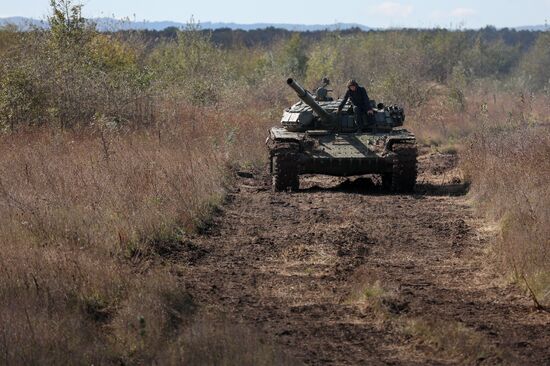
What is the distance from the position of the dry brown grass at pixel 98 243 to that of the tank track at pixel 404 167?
A: 2.85m

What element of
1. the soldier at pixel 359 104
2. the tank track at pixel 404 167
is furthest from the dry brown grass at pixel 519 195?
the soldier at pixel 359 104

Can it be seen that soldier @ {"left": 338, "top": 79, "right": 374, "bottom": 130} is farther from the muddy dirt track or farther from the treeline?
the treeline

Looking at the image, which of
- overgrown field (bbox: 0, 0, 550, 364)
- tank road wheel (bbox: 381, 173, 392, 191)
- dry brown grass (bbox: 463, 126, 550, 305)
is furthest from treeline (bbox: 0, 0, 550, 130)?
dry brown grass (bbox: 463, 126, 550, 305)

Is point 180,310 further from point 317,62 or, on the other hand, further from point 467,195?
point 317,62

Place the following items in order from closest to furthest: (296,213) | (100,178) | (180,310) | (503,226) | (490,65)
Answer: (180,310)
(503,226)
(100,178)
(296,213)
(490,65)

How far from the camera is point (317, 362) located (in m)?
7.34

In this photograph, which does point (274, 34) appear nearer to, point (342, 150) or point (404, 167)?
point (342, 150)

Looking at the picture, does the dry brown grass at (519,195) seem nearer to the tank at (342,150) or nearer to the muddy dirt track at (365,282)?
the muddy dirt track at (365,282)

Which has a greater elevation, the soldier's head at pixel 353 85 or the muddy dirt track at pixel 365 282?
the soldier's head at pixel 353 85

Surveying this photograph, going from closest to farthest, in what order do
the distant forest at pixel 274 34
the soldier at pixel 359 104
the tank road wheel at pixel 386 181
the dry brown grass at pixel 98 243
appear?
the dry brown grass at pixel 98 243 → the tank road wheel at pixel 386 181 → the soldier at pixel 359 104 → the distant forest at pixel 274 34

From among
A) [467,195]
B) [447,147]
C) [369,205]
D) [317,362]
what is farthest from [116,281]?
[447,147]

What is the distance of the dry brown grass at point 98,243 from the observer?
7.42m

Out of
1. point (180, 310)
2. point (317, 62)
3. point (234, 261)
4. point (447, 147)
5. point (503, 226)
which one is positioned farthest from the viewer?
point (317, 62)

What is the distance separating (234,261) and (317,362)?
3.94 metres
